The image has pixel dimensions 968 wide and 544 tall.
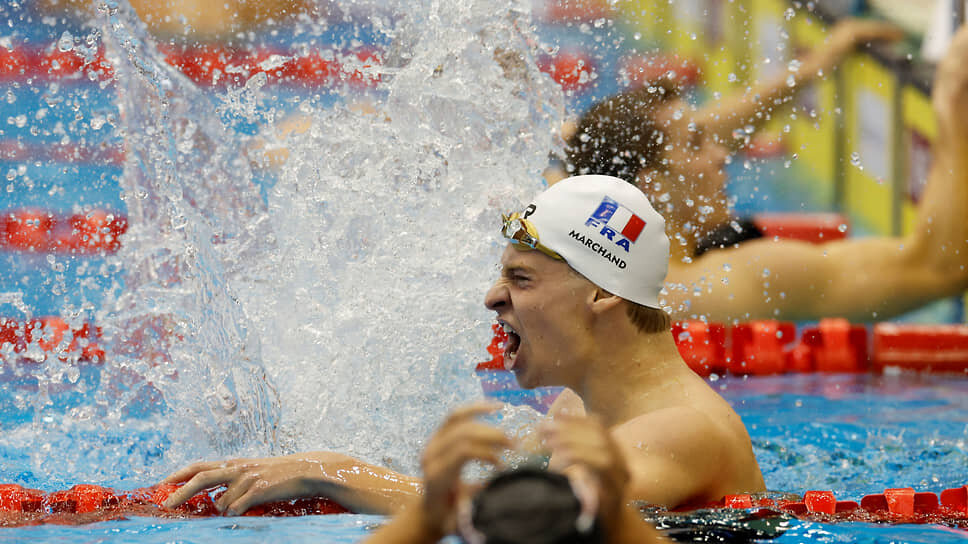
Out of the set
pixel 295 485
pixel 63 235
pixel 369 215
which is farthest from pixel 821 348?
pixel 63 235

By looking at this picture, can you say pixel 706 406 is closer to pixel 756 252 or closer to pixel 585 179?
pixel 585 179

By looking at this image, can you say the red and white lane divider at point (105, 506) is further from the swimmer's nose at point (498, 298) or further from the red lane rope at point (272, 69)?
the red lane rope at point (272, 69)

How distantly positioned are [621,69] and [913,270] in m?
2.92

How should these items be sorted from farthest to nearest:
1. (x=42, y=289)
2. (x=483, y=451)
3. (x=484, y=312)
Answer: (x=42, y=289) < (x=484, y=312) < (x=483, y=451)

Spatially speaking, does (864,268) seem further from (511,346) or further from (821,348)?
(511,346)

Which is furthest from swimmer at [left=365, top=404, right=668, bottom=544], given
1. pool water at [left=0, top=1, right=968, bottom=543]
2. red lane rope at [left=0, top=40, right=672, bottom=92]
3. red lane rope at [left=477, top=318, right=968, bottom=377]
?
red lane rope at [left=0, top=40, right=672, bottom=92]

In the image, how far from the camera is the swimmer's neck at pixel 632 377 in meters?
2.17

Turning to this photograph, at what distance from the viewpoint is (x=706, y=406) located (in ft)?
6.87

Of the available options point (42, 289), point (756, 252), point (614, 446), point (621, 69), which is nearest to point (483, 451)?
point (614, 446)

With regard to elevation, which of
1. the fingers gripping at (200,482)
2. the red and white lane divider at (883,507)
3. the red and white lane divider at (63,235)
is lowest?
the red and white lane divider at (883,507)

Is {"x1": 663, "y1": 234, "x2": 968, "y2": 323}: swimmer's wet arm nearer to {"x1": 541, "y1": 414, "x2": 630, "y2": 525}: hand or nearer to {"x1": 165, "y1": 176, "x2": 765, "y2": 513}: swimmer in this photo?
{"x1": 165, "y1": 176, "x2": 765, "y2": 513}: swimmer

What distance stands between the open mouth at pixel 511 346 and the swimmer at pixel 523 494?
1140 millimetres

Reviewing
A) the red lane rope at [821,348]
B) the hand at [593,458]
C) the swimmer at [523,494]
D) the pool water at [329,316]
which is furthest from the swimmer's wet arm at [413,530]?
the red lane rope at [821,348]

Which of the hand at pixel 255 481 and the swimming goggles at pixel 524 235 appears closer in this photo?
the hand at pixel 255 481
